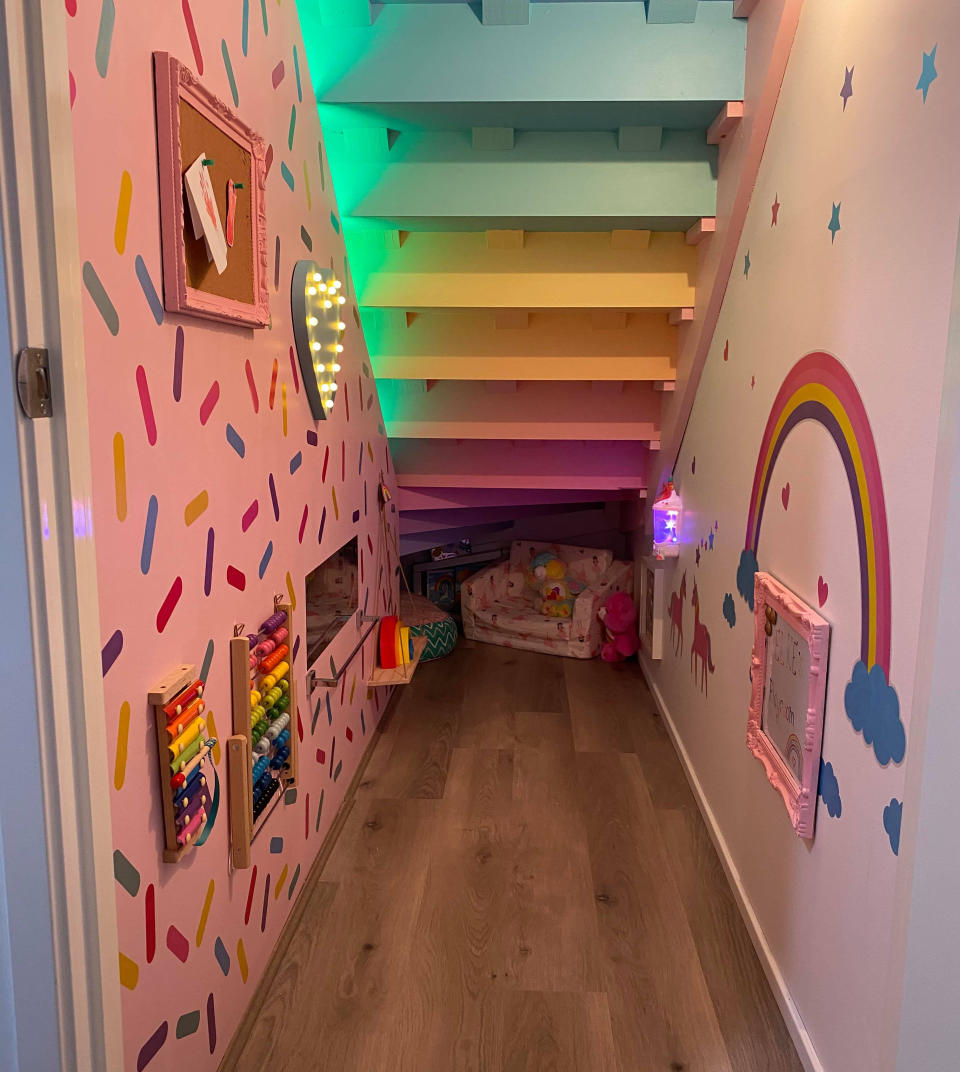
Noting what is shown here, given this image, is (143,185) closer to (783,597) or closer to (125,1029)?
(125,1029)

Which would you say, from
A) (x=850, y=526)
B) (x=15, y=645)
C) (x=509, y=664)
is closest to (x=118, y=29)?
(x=15, y=645)

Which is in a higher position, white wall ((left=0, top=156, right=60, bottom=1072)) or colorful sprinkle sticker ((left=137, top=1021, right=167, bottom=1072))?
white wall ((left=0, top=156, right=60, bottom=1072))

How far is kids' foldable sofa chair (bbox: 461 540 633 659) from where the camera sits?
14.3 feet

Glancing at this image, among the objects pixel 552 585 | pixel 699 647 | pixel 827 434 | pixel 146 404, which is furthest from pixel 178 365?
pixel 552 585

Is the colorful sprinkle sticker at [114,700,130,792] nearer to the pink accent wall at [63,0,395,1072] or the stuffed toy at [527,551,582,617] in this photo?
the pink accent wall at [63,0,395,1072]

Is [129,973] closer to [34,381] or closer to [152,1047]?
[152,1047]

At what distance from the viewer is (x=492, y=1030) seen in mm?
1868

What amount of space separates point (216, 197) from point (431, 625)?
294 centimetres

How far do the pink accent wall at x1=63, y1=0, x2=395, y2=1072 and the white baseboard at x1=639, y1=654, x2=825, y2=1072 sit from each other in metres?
1.16

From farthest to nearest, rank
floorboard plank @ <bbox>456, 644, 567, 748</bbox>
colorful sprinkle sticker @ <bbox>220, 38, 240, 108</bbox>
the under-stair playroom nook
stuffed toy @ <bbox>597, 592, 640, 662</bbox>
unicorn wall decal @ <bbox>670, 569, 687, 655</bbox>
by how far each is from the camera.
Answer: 1. stuffed toy @ <bbox>597, 592, 640, 662</bbox>
2. floorboard plank @ <bbox>456, 644, 567, 748</bbox>
3. unicorn wall decal @ <bbox>670, 569, 687, 655</bbox>
4. colorful sprinkle sticker @ <bbox>220, 38, 240, 108</bbox>
5. the under-stair playroom nook

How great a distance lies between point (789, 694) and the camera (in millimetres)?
1834

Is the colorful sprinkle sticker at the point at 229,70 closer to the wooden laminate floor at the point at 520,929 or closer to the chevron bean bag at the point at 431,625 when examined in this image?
the wooden laminate floor at the point at 520,929

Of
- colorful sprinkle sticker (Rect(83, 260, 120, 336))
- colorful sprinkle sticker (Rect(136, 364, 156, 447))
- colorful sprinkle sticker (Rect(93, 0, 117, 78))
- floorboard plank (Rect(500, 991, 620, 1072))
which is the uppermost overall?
colorful sprinkle sticker (Rect(93, 0, 117, 78))

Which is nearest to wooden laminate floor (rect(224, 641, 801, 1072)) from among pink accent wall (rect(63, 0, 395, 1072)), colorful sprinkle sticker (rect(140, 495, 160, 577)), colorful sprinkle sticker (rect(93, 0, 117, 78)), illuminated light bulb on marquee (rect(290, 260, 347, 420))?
pink accent wall (rect(63, 0, 395, 1072))
